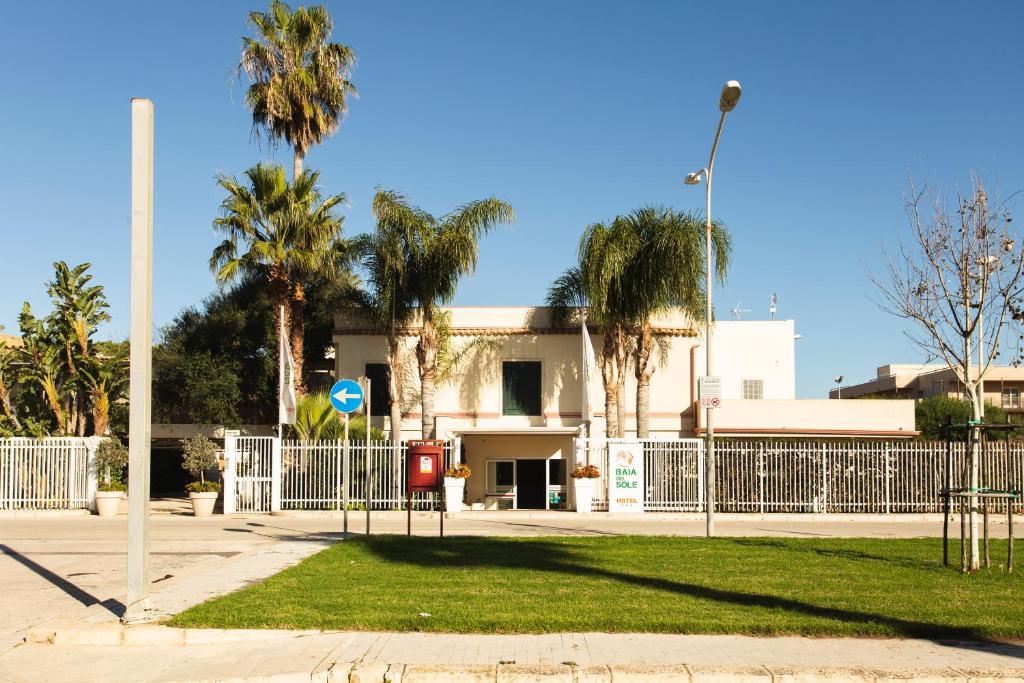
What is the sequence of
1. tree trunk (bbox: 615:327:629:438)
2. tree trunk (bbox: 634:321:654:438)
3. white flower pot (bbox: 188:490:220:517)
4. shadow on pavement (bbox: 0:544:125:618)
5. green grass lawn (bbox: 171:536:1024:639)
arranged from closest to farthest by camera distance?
green grass lawn (bbox: 171:536:1024:639) → shadow on pavement (bbox: 0:544:125:618) → white flower pot (bbox: 188:490:220:517) → tree trunk (bbox: 634:321:654:438) → tree trunk (bbox: 615:327:629:438)

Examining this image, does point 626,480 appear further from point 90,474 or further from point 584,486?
point 90,474

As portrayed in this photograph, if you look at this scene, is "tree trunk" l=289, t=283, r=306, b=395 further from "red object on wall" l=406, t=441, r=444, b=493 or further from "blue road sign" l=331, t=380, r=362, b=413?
"blue road sign" l=331, t=380, r=362, b=413

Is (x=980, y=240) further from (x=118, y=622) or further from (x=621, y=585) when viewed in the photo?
(x=118, y=622)

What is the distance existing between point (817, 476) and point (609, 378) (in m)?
7.93

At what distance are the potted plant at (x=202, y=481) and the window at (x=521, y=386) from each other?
1041cm

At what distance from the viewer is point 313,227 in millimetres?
31531

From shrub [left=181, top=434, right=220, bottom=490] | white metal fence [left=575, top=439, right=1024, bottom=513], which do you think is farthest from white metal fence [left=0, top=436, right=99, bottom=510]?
white metal fence [left=575, top=439, right=1024, bottom=513]

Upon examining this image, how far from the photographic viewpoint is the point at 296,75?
33.9m

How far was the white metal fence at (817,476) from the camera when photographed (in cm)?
2530

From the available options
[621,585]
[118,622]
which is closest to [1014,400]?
[621,585]

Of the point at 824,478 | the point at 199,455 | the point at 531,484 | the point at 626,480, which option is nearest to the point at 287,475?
the point at 199,455

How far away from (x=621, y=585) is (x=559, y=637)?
3004 millimetres

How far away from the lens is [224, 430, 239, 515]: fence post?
84.0ft

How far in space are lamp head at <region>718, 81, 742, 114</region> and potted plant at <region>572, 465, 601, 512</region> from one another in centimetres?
1159
